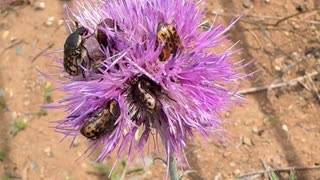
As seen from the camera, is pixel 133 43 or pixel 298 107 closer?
pixel 133 43

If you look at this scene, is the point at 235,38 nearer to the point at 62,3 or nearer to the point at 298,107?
the point at 298,107

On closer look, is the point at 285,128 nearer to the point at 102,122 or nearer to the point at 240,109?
the point at 240,109

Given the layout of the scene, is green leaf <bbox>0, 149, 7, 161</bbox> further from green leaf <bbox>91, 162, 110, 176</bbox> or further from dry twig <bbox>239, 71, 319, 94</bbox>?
dry twig <bbox>239, 71, 319, 94</bbox>

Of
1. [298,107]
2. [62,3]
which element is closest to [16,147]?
[62,3]

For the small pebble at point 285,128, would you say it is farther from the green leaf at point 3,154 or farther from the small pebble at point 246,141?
the green leaf at point 3,154

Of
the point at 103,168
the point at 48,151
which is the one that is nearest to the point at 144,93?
the point at 103,168
